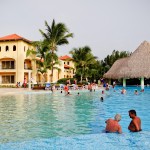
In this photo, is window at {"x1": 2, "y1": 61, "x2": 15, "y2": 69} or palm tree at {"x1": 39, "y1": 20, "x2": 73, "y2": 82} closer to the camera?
palm tree at {"x1": 39, "y1": 20, "x2": 73, "y2": 82}

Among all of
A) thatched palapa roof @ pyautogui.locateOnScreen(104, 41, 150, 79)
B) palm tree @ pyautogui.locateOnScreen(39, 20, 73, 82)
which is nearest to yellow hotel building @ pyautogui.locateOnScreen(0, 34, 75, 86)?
palm tree @ pyautogui.locateOnScreen(39, 20, 73, 82)

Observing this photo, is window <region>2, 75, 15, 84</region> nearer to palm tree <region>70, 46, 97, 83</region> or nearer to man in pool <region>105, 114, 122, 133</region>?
palm tree <region>70, 46, 97, 83</region>

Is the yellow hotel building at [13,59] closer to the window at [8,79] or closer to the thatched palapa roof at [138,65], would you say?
the window at [8,79]

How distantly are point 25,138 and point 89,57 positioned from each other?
4009 centimetres

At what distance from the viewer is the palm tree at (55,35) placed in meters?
35.5

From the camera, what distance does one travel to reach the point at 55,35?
117ft

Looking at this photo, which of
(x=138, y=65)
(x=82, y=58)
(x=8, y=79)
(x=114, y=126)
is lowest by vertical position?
(x=114, y=126)

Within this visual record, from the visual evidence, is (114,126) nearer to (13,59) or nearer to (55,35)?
(55,35)

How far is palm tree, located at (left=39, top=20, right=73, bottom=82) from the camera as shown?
35469mm

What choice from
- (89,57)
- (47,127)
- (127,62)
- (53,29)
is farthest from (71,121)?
(89,57)

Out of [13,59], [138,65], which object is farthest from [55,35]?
[138,65]

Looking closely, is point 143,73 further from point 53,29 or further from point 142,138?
point 142,138

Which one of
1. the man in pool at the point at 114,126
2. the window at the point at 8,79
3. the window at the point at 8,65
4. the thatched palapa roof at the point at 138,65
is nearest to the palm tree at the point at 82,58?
the thatched palapa roof at the point at 138,65

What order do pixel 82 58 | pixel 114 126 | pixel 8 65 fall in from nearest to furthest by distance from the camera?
pixel 114 126, pixel 8 65, pixel 82 58
